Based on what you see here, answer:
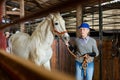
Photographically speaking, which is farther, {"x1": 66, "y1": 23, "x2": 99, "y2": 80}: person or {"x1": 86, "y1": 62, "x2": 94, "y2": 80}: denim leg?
Answer: {"x1": 86, "y1": 62, "x2": 94, "y2": 80}: denim leg

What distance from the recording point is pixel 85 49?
2908 mm

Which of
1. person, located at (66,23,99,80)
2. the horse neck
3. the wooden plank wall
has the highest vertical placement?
the horse neck

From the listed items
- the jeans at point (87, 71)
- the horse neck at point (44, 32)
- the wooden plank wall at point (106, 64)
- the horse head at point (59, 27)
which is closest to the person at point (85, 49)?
the jeans at point (87, 71)

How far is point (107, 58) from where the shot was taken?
12.9ft

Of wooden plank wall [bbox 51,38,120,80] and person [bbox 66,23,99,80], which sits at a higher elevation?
person [bbox 66,23,99,80]

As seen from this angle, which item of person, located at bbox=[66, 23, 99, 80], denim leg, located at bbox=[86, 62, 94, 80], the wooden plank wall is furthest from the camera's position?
the wooden plank wall

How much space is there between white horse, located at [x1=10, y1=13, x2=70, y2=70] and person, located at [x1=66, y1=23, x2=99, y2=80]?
0.23 m

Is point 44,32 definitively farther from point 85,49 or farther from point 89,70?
point 89,70

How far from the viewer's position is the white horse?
293 cm

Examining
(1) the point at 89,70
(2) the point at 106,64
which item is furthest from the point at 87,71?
(2) the point at 106,64

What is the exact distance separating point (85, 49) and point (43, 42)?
0.54 metres

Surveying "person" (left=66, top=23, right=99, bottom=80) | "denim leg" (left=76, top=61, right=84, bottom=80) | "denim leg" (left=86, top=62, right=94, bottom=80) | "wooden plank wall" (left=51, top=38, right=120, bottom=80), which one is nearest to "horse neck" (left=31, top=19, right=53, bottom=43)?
"person" (left=66, top=23, right=99, bottom=80)

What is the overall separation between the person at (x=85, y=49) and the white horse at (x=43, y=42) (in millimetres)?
234

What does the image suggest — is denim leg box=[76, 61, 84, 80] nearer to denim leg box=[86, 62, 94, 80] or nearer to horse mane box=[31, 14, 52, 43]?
denim leg box=[86, 62, 94, 80]
